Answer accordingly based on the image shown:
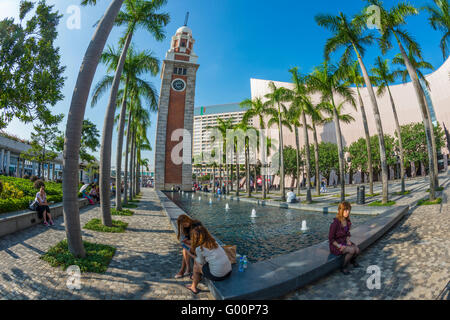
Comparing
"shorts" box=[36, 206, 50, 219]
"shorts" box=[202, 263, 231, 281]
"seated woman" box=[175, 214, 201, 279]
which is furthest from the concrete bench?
"shorts" box=[202, 263, 231, 281]

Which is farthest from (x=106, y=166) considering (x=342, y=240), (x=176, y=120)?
(x=176, y=120)

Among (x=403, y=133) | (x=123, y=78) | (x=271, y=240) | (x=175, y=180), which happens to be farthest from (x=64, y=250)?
(x=403, y=133)

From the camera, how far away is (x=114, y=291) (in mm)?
3357

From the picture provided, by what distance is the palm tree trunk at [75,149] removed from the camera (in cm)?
453

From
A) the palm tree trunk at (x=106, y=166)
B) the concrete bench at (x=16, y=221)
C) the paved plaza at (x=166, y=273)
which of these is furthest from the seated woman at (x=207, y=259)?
the concrete bench at (x=16, y=221)

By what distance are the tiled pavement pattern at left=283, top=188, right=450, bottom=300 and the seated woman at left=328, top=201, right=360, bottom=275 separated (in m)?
0.22

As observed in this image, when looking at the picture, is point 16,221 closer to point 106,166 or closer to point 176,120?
point 106,166

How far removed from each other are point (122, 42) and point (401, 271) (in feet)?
39.1

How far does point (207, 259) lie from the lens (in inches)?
131

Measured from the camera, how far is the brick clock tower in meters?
42.2

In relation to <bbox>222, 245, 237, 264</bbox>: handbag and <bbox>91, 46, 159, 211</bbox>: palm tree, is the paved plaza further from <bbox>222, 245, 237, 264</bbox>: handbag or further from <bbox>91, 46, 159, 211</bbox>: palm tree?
<bbox>91, 46, 159, 211</bbox>: palm tree

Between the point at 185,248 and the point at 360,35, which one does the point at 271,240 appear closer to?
the point at 185,248

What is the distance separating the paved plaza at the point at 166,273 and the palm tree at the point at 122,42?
2.01 meters
